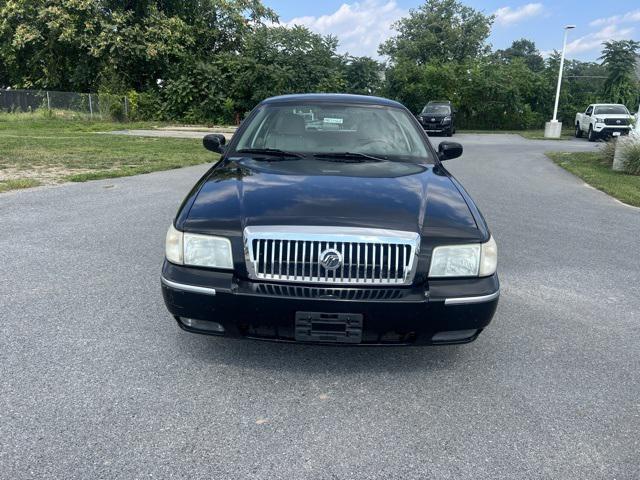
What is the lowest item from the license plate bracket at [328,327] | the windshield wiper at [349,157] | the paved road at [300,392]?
the paved road at [300,392]

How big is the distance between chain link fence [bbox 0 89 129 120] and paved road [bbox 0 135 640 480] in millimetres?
22950

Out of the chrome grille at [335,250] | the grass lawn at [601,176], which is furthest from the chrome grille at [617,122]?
the chrome grille at [335,250]

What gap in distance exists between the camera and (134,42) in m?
27.1

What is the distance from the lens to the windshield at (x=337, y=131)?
4.18 m

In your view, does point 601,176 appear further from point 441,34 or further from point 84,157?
point 441,34

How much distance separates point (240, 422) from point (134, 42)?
1105 inches

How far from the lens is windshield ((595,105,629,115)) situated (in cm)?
2594

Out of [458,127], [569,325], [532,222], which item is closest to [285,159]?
[569,325]

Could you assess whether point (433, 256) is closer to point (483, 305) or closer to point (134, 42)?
point (483, 305)

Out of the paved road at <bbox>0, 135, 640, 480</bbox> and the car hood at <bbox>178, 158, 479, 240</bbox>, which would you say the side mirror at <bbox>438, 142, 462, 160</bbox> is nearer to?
the car hood at <bbox>178, 158, 479, 240</bbox>

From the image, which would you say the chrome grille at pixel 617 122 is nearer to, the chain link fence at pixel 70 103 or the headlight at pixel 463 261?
the chain link fence at pixel 70 103

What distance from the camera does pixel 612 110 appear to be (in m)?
26.2

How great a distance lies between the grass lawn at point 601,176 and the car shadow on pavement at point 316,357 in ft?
23.0

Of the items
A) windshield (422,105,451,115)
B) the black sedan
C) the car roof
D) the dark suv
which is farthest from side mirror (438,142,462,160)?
windshield (422,105,451,115)
